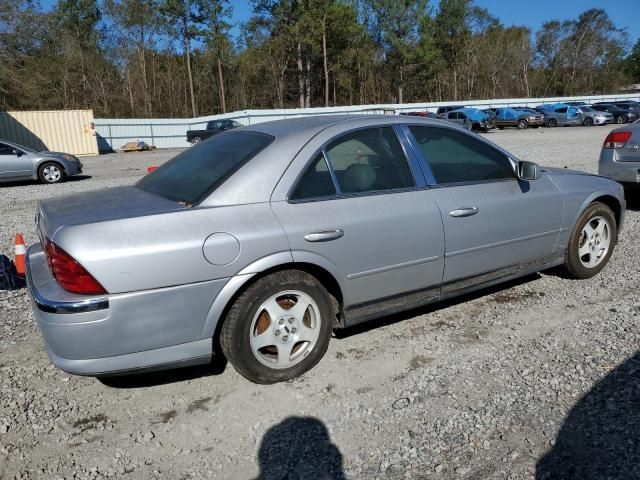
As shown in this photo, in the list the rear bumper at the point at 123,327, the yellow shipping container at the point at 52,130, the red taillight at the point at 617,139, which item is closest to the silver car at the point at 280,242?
the rear bumper at the point at 123,327

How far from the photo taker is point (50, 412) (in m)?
2.84

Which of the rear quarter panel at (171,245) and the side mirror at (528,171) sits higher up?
the side mirror at (528,171)

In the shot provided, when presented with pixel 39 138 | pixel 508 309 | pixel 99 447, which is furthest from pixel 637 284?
pixel 39 138

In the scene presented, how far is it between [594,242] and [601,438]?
2.59m

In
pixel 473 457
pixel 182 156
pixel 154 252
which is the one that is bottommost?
pixel 473 457

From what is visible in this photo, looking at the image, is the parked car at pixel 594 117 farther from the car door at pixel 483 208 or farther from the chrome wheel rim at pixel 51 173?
the car door at pixel 483 208

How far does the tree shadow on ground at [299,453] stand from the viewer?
2336 mm

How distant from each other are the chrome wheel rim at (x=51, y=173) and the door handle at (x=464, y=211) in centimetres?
1309

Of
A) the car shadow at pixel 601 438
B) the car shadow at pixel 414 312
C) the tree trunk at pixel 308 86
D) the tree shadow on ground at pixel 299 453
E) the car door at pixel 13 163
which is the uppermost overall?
the tree trunk at pixel 308 86

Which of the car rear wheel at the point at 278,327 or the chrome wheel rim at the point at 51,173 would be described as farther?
the chrome wheel rim at the point at 51,173

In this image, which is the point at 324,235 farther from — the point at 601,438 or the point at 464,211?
the point at 601,438

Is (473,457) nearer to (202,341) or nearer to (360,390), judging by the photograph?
(360,390)

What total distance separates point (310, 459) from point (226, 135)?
2.34 metres

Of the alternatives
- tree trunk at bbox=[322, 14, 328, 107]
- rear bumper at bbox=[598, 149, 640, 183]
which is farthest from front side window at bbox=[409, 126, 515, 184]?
tree trunk at bbox=[322, 14, 328, 107]
